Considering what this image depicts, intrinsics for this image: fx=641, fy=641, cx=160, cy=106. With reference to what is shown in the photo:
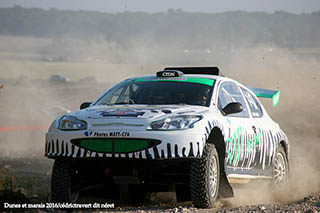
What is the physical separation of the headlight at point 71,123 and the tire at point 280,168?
3.33 metres

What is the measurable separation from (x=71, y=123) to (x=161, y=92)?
1468 mm

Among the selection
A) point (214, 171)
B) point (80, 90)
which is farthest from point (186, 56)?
point (214, 171)

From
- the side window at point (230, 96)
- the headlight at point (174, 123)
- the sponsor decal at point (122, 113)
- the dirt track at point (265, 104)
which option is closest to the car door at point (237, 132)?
the side window at point (230, 96)

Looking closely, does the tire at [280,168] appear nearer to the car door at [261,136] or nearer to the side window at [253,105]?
the car door at [261,136]

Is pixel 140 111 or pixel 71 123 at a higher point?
pixel 140 111

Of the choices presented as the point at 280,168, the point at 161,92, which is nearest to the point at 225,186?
the point at 161,92

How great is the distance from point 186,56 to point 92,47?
18.1 feet

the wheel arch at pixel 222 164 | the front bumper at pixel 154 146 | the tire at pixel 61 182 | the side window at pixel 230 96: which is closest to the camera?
the front bumper at pixel 154 146

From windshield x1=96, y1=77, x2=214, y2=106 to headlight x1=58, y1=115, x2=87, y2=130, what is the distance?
41.2 inches

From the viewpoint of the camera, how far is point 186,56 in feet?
121

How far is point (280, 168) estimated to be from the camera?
9.50m

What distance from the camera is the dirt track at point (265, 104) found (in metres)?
8.30

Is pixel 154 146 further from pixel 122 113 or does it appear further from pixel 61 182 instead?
pixel 61 182

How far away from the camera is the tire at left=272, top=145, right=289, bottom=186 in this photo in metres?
9.23
